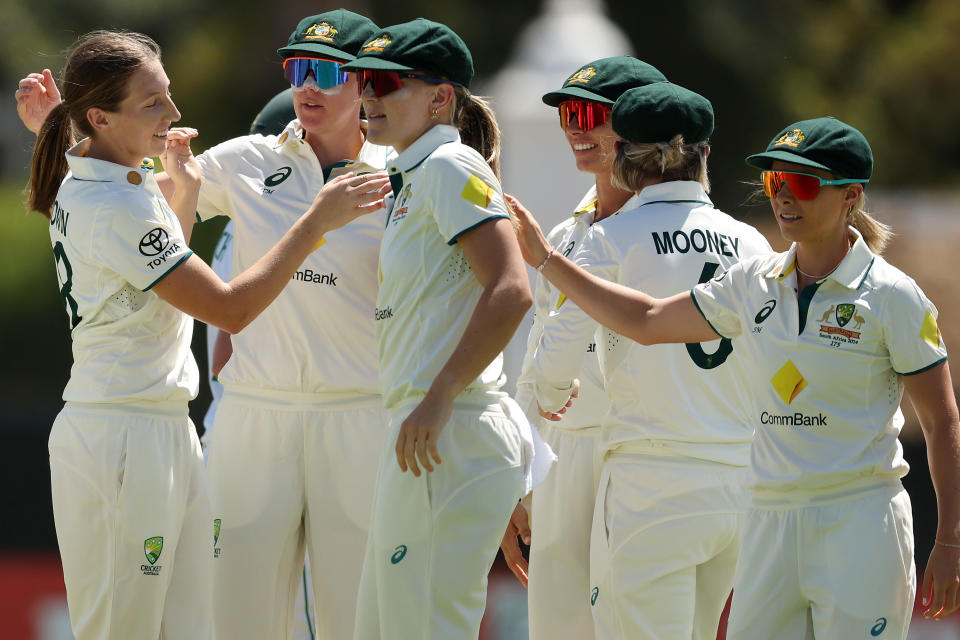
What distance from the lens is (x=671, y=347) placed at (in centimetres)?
470

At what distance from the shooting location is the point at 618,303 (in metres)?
4.50

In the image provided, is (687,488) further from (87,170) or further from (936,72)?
(936,72)

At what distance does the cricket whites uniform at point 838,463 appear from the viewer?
13.1 ft

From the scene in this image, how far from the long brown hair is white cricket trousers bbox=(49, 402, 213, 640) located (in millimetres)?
876

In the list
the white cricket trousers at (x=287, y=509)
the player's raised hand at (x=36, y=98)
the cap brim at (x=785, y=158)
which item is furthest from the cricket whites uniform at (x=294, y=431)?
the cap brim at (x=785, y=158)

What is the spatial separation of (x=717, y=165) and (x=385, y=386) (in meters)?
14.7

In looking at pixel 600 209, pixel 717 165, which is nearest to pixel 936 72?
pixel 717 165

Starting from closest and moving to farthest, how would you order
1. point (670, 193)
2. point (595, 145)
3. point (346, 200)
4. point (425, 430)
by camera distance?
1. point (425, 430)
2. point (346, 200)
3. point (670, 193)
4. point (595, 145)

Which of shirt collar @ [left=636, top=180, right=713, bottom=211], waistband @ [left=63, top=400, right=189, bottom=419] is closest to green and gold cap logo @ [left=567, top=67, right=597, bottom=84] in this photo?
shirt collar @ [left=636, top=180, right=713, bottom=211]

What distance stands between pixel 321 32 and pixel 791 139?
1759 mm

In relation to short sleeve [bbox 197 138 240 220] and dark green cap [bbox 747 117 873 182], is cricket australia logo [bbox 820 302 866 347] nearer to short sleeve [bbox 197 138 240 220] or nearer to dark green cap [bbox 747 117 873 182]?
dark green cap [bbox 747 117 873 182]

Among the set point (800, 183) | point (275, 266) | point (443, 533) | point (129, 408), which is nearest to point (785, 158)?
point (800, 183)

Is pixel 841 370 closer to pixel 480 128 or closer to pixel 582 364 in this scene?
pixel 582 364

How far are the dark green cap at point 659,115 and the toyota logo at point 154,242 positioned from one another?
1.52m
